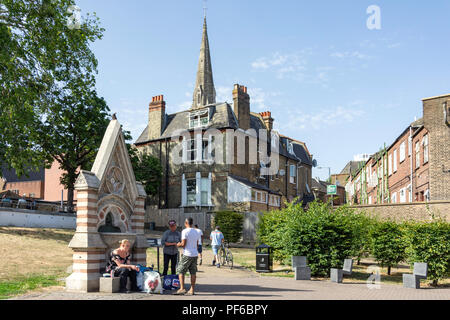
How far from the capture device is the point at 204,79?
82.3 m

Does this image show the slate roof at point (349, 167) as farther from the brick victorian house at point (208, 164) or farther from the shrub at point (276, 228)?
the shrub at point (276, 228)

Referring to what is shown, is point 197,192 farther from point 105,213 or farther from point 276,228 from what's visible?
point 105,213

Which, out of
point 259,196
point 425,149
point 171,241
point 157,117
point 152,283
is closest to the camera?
point 152,283

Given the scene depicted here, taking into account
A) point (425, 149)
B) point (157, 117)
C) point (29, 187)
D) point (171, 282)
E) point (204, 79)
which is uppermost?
point (204, 79)

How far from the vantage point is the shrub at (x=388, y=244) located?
19.0 meters

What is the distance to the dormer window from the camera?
38.4 m

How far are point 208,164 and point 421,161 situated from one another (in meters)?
15.7

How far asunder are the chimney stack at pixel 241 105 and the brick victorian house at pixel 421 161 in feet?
40.6

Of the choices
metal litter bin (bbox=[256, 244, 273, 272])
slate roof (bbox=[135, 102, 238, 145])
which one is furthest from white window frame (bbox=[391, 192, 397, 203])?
metal litter bin (bbox=[256, 244, 273, 272])

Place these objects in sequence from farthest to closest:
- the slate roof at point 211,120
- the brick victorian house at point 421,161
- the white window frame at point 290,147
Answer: the white window frame at point 290,147 → the slate roof at point 211,120 → the brick victorian house at point 421,161

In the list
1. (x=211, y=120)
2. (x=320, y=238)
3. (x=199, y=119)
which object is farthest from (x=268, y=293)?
(x=199, y=119)

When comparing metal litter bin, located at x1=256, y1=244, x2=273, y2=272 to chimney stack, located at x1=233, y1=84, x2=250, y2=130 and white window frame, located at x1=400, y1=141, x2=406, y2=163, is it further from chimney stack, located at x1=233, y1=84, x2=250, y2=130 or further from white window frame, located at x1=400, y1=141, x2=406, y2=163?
white window frame, located at x1=400, y1=141, x2=406, y2=163

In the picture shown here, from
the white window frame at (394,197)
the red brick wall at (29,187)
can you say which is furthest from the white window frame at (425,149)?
the red brick wall at (29,187)

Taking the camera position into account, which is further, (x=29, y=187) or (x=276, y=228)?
(x=29, y=187)
